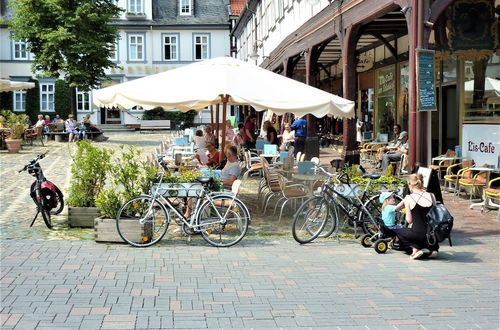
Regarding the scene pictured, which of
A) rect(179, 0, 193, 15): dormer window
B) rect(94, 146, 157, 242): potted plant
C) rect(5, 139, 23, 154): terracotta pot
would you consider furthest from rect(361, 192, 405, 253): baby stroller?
rect(179, 0, 193, 15): dormer window

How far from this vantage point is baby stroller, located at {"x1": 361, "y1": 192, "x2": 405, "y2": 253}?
778cm

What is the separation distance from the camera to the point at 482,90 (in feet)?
43.6

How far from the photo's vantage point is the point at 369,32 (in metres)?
17.8

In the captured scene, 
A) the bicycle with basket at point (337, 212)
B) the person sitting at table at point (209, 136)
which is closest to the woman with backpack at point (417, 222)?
the bicycle with basket at point (337, 212)

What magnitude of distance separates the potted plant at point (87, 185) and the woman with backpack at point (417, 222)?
13.8ft

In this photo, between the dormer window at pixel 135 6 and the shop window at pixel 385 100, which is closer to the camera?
the shop window at pixel 385 100

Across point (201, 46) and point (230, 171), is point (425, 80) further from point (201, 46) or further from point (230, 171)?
point (201, 46)

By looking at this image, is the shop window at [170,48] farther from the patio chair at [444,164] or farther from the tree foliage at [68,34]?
the patio chair at [444,164]

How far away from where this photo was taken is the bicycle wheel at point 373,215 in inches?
328

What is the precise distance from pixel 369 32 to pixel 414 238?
11264mm

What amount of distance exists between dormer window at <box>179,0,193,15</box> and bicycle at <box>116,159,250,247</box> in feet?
155


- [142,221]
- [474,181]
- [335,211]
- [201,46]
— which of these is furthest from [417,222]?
[201,46]

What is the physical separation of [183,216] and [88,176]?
184cm

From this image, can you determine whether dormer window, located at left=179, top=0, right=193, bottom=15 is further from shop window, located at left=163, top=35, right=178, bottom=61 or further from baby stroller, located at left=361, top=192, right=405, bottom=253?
baby stroller, located at left=361, top=192, right=405, bottom=253
